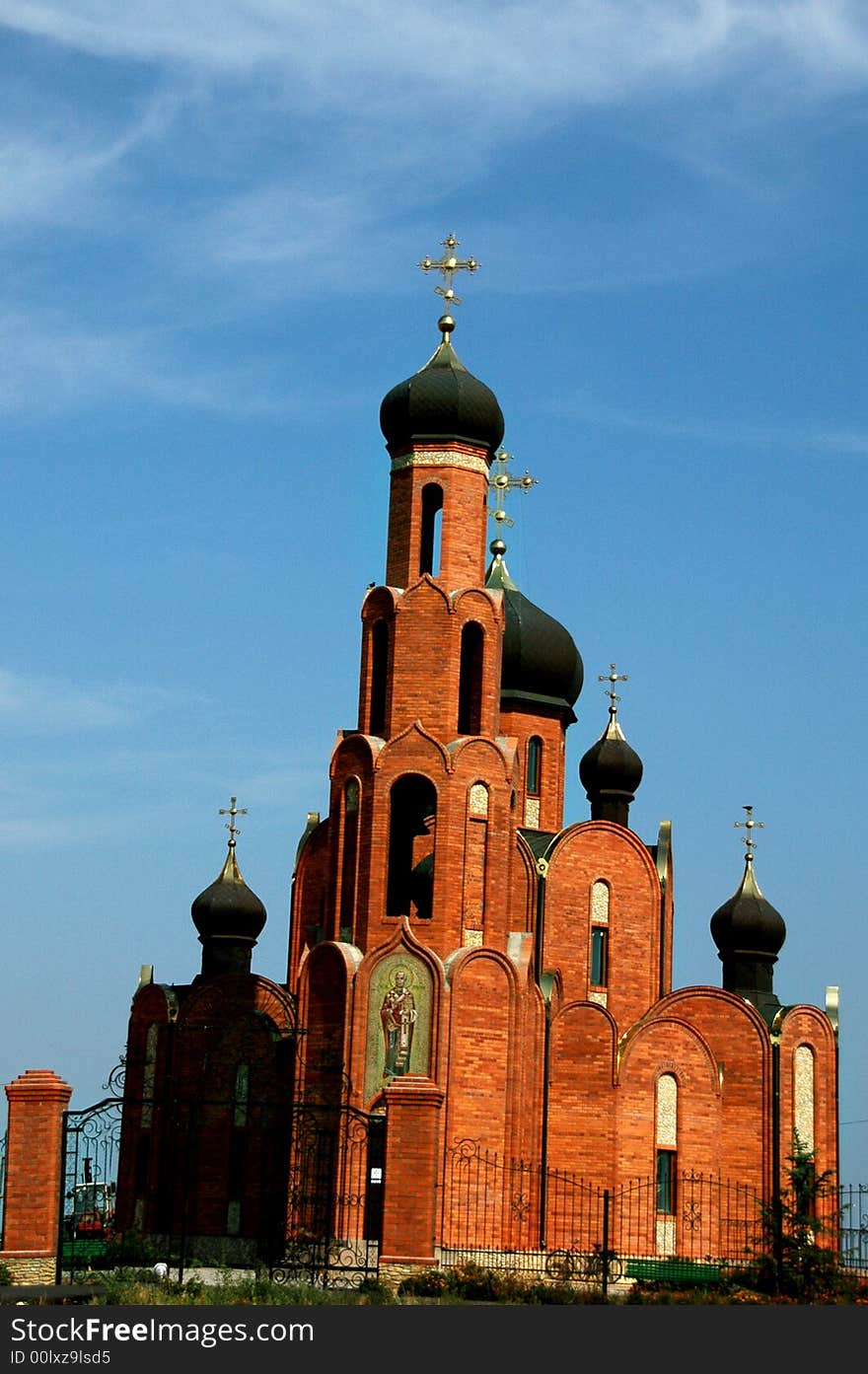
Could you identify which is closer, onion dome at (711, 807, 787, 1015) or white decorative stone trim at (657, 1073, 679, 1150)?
white decorative stone trim at (657, 1073, 679, 1150)

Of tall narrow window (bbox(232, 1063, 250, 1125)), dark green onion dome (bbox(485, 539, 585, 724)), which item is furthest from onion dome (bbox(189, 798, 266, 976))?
dark green onion dome (bbox(485, 539, 585, 724))

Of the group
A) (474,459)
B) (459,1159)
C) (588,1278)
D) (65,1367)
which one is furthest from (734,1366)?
(474,459)

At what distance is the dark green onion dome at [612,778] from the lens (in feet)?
129

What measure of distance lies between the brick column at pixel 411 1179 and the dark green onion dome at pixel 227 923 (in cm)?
1518

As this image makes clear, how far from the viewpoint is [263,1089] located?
34.6m

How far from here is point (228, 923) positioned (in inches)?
1540

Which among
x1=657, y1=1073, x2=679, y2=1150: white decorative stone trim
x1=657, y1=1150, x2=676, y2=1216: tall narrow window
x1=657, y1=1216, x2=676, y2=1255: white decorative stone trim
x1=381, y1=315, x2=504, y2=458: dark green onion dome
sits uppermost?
x1=381, y1=315, x2=504, y2=458: dark green onion dome

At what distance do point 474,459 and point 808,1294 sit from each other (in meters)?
14.5

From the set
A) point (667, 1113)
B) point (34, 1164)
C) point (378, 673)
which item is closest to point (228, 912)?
point (378, 673)

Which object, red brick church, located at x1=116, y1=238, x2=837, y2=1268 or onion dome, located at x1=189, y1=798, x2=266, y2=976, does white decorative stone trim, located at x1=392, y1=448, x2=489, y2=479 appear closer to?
red brick church, located at x1=116, y1=238, x2=837, y2=1268

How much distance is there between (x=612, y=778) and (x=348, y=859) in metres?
7.31

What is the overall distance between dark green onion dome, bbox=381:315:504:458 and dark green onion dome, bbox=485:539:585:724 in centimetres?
570

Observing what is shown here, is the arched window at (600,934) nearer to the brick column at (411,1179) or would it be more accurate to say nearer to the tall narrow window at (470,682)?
the tall narrow window at (470,682)

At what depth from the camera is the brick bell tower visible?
3259cm
